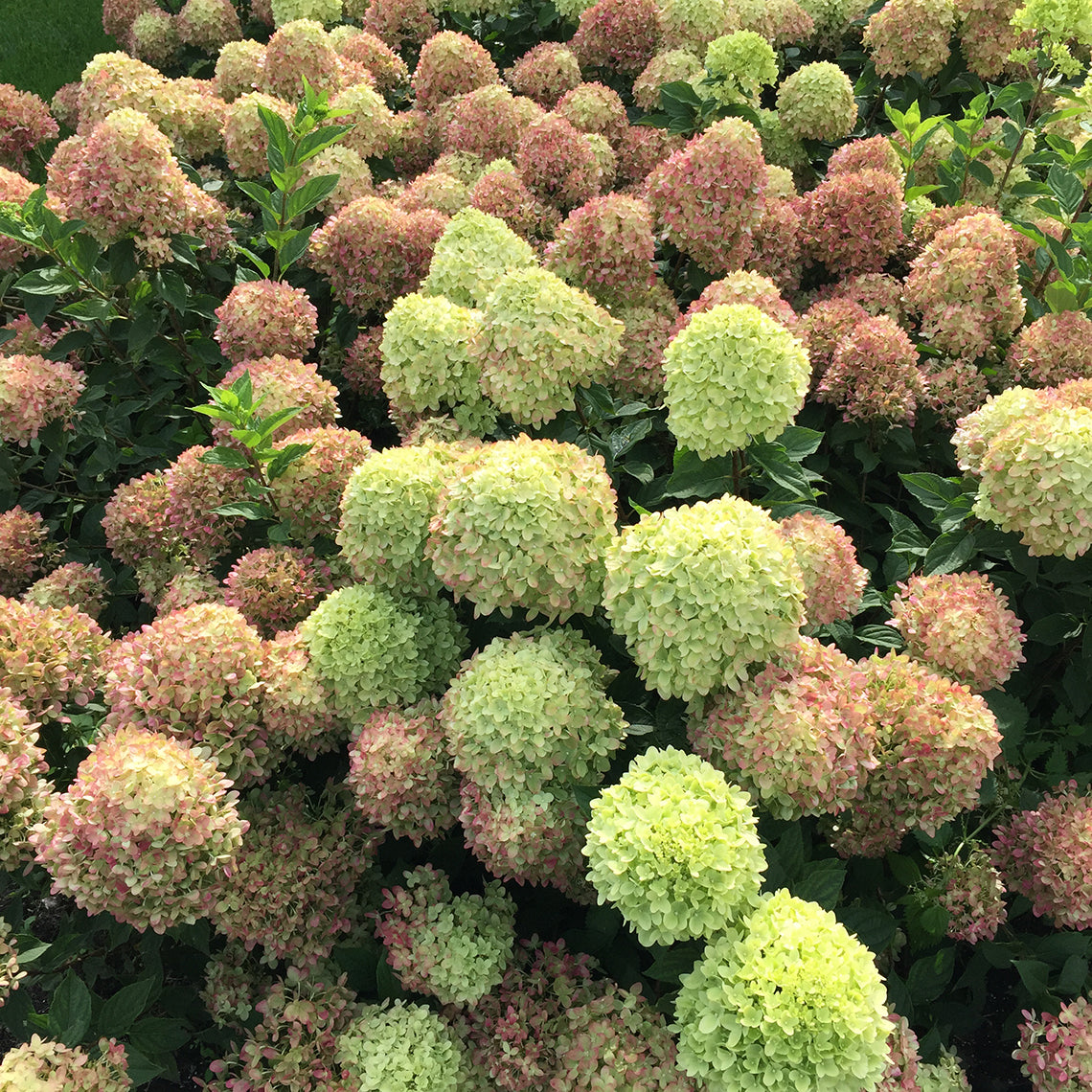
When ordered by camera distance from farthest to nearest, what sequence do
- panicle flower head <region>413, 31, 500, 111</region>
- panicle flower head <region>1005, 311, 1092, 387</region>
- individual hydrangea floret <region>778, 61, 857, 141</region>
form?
panicle flower head <region>413, 31, 500, 111</region>, individual hydrangea floret <region>778, 61, 857, 141</region>, panicle flower head <region>1005, 311, 1092, 387</region>

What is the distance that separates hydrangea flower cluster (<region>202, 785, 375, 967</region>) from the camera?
1.89 meters

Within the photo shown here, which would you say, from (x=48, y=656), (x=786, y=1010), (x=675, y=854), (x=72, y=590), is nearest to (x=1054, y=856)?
(x=786, y=1010)

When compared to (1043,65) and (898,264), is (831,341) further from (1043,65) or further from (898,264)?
(1043,65)

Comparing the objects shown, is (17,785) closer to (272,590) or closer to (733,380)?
(272,590)

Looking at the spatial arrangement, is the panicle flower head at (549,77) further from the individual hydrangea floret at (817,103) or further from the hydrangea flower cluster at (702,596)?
the hydrangea flower cluster at (702,596)

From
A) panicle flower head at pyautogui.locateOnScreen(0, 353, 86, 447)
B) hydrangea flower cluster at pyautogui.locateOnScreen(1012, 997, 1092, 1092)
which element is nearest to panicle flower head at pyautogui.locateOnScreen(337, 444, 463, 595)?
panicle flower head at pyautogui.locateOnScreen(0, 353, 86, 447)

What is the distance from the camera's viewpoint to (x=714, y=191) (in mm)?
2486

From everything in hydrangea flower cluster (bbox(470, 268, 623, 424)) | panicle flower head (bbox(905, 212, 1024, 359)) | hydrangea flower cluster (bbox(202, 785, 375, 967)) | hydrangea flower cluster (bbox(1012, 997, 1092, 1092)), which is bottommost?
hydrangea flower cluster (bbox(202, 785, 375, 967))

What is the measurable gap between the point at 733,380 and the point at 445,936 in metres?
1.20

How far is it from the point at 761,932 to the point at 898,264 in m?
2.36

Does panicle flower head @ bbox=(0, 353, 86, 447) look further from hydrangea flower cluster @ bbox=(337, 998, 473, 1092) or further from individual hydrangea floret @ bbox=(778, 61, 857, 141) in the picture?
individual hydrangea floret @ bbox=(778, 61, 857, 141)

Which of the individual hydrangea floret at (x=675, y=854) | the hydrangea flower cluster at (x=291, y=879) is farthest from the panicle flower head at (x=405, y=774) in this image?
the individual hydrangea floret at (x=675, y=854)

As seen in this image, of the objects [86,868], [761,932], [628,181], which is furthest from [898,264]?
[86,868]

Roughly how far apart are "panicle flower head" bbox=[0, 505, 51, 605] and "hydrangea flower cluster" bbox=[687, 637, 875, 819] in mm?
1922
